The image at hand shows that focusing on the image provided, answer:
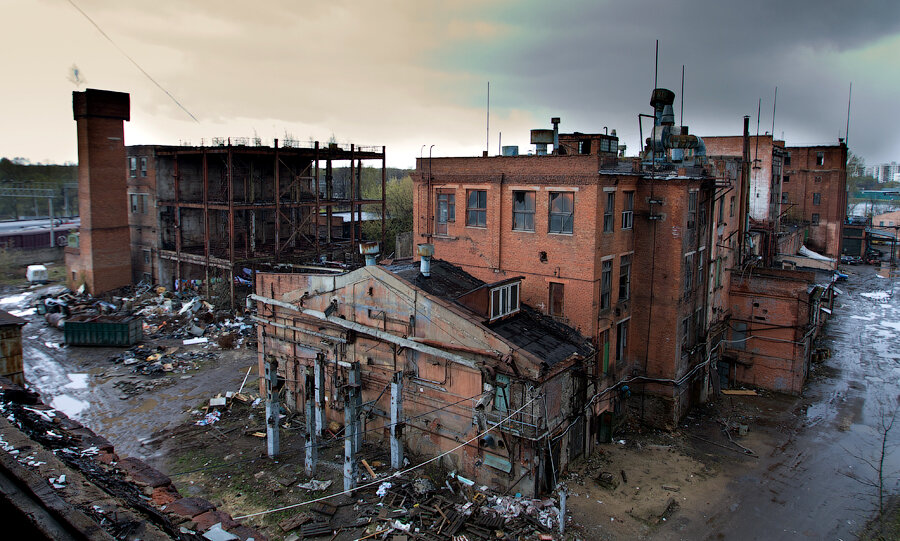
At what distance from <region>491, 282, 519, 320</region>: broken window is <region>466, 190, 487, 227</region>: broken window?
143 inches

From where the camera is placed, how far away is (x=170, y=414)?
22625 millimetres

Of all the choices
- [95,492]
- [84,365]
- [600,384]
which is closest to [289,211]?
[84,365]

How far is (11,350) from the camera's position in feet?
71.8

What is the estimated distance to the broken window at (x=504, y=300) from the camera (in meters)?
19.3

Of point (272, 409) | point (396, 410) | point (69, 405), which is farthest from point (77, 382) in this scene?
point (396, 410)

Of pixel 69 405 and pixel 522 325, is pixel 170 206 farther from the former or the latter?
pixel 522 325

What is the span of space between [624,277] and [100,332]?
26.3 metres

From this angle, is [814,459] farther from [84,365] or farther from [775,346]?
[84,365]

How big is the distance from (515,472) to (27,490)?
14922 millimetres

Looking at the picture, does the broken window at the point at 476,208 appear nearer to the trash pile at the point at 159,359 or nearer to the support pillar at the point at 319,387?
the support pillar at the point at 319,387

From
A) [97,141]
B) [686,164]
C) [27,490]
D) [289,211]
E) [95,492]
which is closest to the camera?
[27,490]

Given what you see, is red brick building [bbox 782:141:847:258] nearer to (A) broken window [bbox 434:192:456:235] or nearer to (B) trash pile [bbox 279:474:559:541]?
(A) broken window [bbox 434:192:456:235]

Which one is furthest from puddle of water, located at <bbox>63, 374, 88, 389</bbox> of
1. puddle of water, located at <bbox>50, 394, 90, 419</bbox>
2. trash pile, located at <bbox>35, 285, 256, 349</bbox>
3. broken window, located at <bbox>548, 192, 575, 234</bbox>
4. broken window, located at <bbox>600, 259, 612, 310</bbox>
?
broken window, located at <bbox>600, 259, 612, 310</bbox>

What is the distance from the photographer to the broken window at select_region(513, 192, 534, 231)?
21434 millimetres
